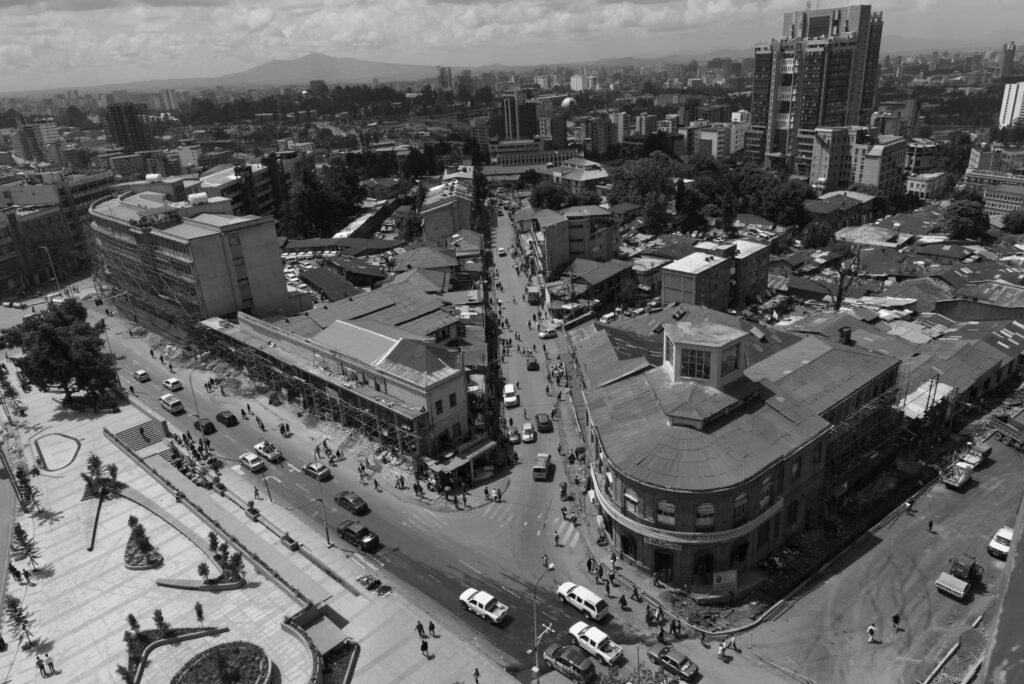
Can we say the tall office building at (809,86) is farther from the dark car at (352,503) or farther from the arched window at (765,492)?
the dark car at (352,503)

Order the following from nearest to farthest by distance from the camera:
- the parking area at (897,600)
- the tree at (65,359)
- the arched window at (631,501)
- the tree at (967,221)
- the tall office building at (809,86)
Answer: the parking area at (897,600) < the arched window at (631,501) < the tree at (65,359) < the tree at (967,221) < the tall office building at (809,86)

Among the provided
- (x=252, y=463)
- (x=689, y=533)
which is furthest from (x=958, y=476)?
(x=252, y=463)

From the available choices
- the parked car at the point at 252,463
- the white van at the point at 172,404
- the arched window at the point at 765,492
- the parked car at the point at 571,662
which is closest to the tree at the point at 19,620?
the parked car at the point at 252,463

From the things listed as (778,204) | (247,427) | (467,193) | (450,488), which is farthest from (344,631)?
(778,204)

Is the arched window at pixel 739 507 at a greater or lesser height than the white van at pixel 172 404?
greater

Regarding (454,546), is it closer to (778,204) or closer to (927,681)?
(927,681)

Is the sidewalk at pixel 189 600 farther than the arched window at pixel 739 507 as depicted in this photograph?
No

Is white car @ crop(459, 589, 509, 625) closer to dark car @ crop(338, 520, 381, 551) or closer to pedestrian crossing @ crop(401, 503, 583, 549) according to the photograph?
pedestrian crossing @ crop(401, 503, 583, 549)

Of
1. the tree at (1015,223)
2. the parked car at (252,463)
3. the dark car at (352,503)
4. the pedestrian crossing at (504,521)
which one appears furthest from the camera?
the tree at (1015,223)

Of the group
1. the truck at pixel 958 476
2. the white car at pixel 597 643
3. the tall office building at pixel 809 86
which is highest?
the tall office building at pixel 809 86
